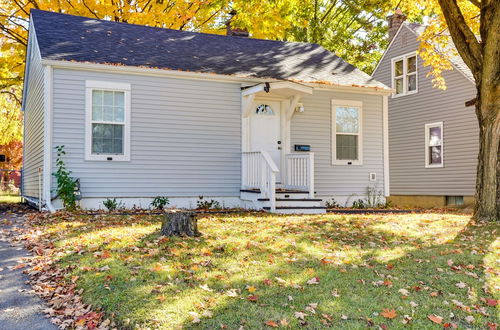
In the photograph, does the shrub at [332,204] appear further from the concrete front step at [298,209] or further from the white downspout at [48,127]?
the white downspout at [48,127]

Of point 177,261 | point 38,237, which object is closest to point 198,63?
point 38,237

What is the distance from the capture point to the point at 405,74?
18625 millimetres

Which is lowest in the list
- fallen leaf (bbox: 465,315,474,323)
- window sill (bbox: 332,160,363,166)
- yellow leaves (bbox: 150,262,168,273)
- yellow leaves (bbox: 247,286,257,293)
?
fallen leaf (bbox: 465,315,474,323)

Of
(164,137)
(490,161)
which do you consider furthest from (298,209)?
(490,161)

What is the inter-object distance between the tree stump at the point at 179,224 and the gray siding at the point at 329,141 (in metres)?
6.26

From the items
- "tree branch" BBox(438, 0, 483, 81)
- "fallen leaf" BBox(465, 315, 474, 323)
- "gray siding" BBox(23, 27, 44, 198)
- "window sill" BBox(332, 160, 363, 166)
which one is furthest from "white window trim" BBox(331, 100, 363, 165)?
"fallen leaf" BBox(465, 315, 474, 323)

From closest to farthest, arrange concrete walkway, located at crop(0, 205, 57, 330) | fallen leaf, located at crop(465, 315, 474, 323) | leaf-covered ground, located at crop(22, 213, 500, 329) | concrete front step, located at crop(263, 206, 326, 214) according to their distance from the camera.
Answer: concrete walkway, located at crop(0, 205, 57, 330) → leaf-covered ground, located at crop(22, 213, 500, 329) → fallen leaf, located at crop(465, 315, 474, 323) → concrete front step, located at crop(263, 206, 326, 214)

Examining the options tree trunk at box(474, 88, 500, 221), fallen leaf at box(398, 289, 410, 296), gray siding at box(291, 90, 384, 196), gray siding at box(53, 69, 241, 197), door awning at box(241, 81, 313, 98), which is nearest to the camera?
fallen leaf at box(398, 289, 410, 296)

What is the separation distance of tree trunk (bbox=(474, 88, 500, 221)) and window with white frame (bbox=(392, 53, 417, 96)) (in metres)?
8.90

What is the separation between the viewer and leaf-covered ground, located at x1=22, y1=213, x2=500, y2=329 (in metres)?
4.23

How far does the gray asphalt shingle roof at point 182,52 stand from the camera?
37.6 feet

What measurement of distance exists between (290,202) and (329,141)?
2.77m

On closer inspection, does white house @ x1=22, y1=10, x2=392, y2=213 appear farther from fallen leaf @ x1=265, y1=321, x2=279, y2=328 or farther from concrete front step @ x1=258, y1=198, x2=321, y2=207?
fallen leaf @ x1=265, y1=321, x2=279, y2=328

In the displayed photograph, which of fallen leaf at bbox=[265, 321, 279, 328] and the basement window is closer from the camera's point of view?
fallen leaf at bbox=[265, 321, 279, 328]
